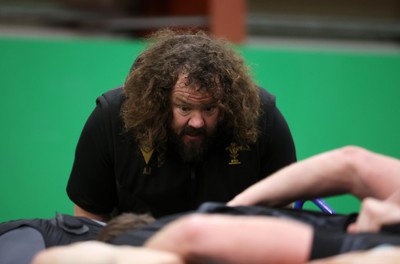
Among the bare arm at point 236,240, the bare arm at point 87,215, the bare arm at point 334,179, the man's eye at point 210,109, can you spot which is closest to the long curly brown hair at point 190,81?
the man's eye at point 210,109

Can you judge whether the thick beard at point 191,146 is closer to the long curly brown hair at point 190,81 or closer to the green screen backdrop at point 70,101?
the long curly brown hair at point 190,81

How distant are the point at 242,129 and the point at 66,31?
1946 millimetres

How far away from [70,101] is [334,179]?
5.59 feet

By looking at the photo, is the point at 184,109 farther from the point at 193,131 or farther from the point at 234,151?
the point at 234,151

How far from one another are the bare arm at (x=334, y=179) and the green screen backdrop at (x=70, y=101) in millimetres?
1242

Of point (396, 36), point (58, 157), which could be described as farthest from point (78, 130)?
point (396, 36)

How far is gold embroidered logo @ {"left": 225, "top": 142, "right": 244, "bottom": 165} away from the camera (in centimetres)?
233

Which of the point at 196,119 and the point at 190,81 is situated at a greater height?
the point at 190,81

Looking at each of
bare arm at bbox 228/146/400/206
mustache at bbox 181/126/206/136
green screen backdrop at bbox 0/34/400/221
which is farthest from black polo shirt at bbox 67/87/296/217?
green screen backdrop at bbox 0/34/400/221

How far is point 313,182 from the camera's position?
1787mm

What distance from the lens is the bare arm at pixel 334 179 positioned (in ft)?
5.75

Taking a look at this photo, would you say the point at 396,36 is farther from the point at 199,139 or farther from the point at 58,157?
the point at 199,139

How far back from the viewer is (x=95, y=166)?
7.72 ft

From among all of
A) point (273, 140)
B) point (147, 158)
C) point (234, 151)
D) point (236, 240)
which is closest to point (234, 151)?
point (234, 151)
